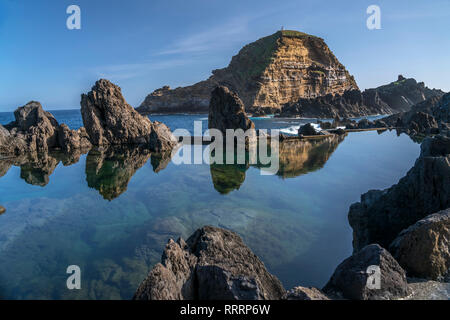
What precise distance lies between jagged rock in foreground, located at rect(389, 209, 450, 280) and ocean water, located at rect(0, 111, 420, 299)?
7.77 feet

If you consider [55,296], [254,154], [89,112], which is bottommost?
[55,296]

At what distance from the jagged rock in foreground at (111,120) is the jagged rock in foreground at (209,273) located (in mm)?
25873

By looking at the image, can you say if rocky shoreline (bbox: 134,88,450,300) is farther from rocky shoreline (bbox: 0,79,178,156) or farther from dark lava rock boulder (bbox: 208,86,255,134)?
dark lava rock boulder (bbox: 208,86,255,134)

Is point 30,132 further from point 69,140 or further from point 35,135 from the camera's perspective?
point 69,140

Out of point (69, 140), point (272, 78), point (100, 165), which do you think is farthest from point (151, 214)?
point (272, 78)

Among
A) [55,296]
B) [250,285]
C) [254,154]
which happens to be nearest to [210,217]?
[55,296]

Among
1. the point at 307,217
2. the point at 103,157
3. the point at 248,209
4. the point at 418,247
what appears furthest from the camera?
the point at 103,157

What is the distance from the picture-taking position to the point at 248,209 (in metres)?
12.3

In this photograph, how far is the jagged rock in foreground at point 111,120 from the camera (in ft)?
102

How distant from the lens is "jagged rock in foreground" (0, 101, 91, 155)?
26250 millimetres

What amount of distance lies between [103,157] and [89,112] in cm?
898

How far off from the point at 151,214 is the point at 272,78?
11921cm

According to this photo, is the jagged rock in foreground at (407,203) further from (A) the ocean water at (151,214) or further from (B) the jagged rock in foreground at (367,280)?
(B) the jagged rock in foreground at (367,280)
